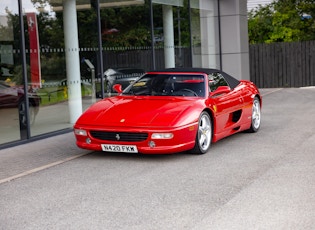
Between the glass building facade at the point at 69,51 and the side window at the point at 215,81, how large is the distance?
3318mm

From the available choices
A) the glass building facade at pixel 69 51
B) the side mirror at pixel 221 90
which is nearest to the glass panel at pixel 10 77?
the glass building facade at pixel 69 51

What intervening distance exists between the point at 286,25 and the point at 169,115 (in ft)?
65.9

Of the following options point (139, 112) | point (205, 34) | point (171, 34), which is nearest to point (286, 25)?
point (205, 34)

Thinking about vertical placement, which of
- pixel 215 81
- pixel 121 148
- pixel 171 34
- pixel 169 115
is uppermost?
pixel 171 34

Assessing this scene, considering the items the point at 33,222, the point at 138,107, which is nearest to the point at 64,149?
the point at 138,107

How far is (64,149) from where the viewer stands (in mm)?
9500

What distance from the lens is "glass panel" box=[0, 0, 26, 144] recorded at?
9.84 metres

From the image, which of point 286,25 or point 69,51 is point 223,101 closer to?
point 69,51

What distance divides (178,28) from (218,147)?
818 cm

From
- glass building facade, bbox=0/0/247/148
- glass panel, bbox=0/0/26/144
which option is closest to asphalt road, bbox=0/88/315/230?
glass panel, bbox=0/0/26/144

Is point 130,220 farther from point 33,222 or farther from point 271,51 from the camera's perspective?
point 271,51

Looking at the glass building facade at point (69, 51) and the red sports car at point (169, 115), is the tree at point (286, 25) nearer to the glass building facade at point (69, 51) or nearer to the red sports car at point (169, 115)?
the glass building facade at point (69, 51)

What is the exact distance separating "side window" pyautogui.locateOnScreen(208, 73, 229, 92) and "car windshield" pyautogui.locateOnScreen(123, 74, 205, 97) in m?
0.17

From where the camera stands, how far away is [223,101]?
30.6ft
